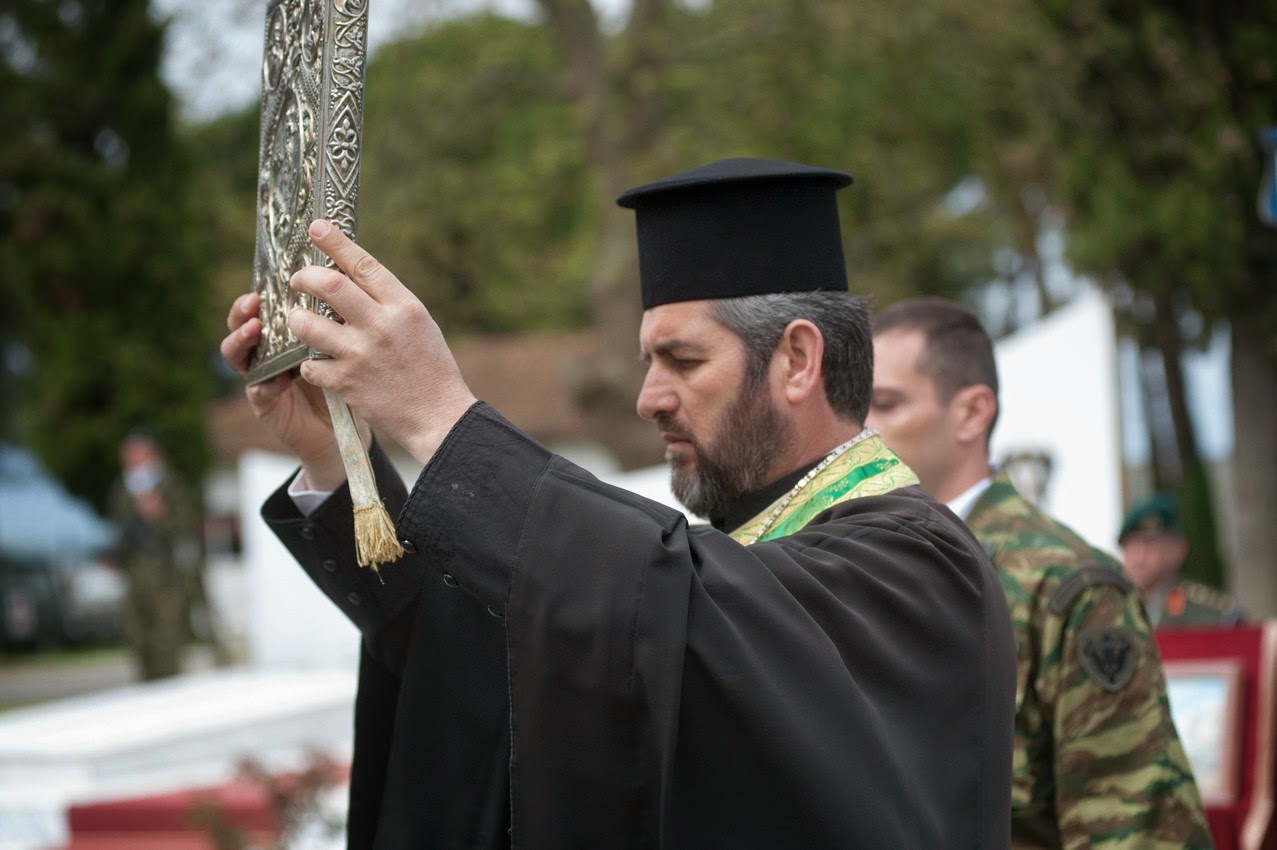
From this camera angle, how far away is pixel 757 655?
6.05 feet

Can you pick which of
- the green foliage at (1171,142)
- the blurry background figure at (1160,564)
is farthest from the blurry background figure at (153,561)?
the blurry background figure at (1160,564)

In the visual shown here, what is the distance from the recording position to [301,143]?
2.09 meters

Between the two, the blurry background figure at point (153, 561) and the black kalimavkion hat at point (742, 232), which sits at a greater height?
the black kalimavkion hat at point (742, 232)

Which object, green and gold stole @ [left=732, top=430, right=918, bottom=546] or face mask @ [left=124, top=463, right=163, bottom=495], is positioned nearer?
green and gold stole @ [left=732, top=430, right=918, bottom=546]

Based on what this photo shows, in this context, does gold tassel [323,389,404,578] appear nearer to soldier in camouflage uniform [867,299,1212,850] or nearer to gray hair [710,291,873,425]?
gray hair [710,291,873,425]

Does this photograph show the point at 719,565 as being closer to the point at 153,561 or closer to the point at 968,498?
the point at 968,498

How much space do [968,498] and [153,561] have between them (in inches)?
412

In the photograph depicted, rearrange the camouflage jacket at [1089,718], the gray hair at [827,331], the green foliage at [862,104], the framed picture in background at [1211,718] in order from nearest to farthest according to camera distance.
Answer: the gray hair at [827,331], the camouflage jacket at [1089,718], the framed picture in background at [1211,718], the green foliage at [862,104]

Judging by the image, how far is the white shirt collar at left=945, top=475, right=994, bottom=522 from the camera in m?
3.65

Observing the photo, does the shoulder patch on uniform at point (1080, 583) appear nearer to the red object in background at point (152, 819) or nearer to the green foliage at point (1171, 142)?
the red object in background at point (152, 819)

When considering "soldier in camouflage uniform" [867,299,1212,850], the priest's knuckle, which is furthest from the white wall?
the priest's knuckle

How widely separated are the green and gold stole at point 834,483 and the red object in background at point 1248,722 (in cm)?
Answer: 263

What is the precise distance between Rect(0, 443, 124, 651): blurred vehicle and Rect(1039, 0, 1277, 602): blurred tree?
53.0ft

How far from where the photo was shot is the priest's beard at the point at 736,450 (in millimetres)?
2352
